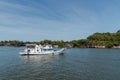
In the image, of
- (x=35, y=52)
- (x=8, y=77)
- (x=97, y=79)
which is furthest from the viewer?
(x=35, y=52)

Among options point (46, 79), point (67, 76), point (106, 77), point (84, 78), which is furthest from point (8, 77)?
point (106, 77)

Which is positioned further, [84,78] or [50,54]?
[50,54]

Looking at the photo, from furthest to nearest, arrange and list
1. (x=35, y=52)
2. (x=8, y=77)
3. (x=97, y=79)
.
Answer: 1. (x=35, y=52)
2. (x=8, y=77)
3. (x=97, y=79)

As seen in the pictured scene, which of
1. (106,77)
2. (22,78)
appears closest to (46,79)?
(22,78)

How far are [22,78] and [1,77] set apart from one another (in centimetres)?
372

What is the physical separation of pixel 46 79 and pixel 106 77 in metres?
9.92

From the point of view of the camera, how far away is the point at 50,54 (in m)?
85.8

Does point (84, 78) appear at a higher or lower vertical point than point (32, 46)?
lower

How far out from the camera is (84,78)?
112ft

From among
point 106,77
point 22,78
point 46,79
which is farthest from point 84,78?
point 22,78

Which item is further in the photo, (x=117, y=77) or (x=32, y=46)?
(x=32, y=46)

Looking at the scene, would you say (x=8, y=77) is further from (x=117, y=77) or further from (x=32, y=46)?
(x=32, y=46)

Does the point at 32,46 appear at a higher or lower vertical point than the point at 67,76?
higher

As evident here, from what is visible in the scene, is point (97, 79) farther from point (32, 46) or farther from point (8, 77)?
point (32, 46)
